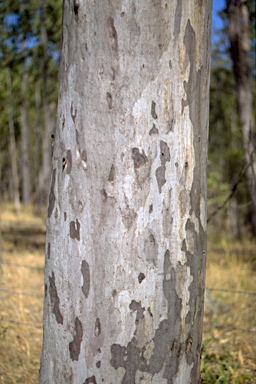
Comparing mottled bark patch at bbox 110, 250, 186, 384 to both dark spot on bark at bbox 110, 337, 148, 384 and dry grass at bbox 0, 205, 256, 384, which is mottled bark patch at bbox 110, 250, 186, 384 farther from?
dry grass at bbox 0, 205, 256, 384

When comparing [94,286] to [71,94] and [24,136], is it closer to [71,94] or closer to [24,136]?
[71,94]

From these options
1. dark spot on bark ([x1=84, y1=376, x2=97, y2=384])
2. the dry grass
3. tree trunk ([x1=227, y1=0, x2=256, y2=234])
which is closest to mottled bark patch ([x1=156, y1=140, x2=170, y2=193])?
dark spot on bark ([x1=84, y1=376, x2=97, y2=384])

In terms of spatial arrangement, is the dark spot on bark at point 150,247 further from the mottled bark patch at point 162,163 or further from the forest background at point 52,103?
the forest background at point 52,103

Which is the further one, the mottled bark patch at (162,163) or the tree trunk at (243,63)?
the tree trunk at (243,63)

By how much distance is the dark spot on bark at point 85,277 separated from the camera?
165 centimetres

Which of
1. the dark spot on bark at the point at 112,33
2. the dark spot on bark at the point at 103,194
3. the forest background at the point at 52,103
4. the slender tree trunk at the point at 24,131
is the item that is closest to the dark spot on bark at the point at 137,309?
the dark spot on bark at the point at 103,194

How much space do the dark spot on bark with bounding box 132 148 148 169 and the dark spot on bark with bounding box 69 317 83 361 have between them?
0.63 meters

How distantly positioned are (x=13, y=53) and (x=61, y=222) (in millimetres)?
8367

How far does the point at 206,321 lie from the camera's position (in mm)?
5254

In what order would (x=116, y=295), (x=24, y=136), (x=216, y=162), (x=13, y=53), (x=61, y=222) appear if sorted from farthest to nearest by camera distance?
(x=24, y=136), (x=216, y=162), (x=13, y=53), (x=61, y=222), (x=116, y=295)

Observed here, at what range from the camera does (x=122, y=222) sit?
163 centimetres

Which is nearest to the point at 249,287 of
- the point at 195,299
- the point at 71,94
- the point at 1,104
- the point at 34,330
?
the point at 34,330

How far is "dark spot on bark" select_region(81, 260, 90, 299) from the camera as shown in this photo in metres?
1.65

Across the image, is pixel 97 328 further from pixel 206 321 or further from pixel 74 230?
pixel 206 321
